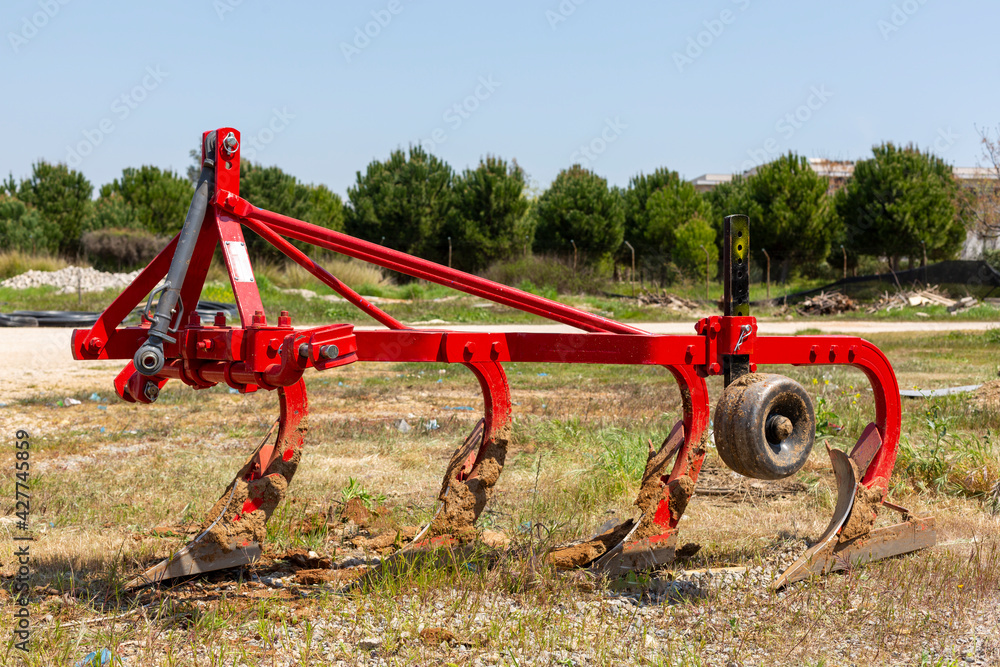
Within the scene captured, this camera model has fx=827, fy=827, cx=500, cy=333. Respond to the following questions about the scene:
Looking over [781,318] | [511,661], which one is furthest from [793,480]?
[781,318]

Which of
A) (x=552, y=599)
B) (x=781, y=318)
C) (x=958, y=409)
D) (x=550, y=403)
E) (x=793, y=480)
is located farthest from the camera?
(x=781, y=318)

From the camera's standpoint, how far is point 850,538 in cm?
380

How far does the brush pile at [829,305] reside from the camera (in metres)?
26.2

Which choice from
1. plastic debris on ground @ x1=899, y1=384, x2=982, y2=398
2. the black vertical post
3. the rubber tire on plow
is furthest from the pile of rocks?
the rubber tire on plow

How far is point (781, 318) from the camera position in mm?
24719

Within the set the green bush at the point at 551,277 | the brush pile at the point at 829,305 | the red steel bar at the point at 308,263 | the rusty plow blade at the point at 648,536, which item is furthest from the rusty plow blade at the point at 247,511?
the brush pile at the point at 829,305

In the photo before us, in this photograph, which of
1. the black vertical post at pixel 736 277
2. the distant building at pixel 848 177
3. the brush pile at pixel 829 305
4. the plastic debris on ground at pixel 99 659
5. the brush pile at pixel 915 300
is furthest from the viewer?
the distant building at pixel 848 177

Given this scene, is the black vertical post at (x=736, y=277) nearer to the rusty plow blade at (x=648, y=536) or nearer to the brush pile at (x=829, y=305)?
the rusty plow blade at (x=648, y=536)

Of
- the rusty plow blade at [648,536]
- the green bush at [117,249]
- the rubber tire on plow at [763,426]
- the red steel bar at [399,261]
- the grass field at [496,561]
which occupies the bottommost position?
the grass field at [496,561]

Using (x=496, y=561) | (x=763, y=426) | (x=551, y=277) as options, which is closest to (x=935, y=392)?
(x=763, y=426)

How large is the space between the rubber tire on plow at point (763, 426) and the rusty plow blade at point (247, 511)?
1.95 m

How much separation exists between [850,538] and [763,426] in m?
1.14

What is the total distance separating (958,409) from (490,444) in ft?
17.0

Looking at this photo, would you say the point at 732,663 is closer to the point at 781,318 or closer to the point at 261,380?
the point at 261,380
